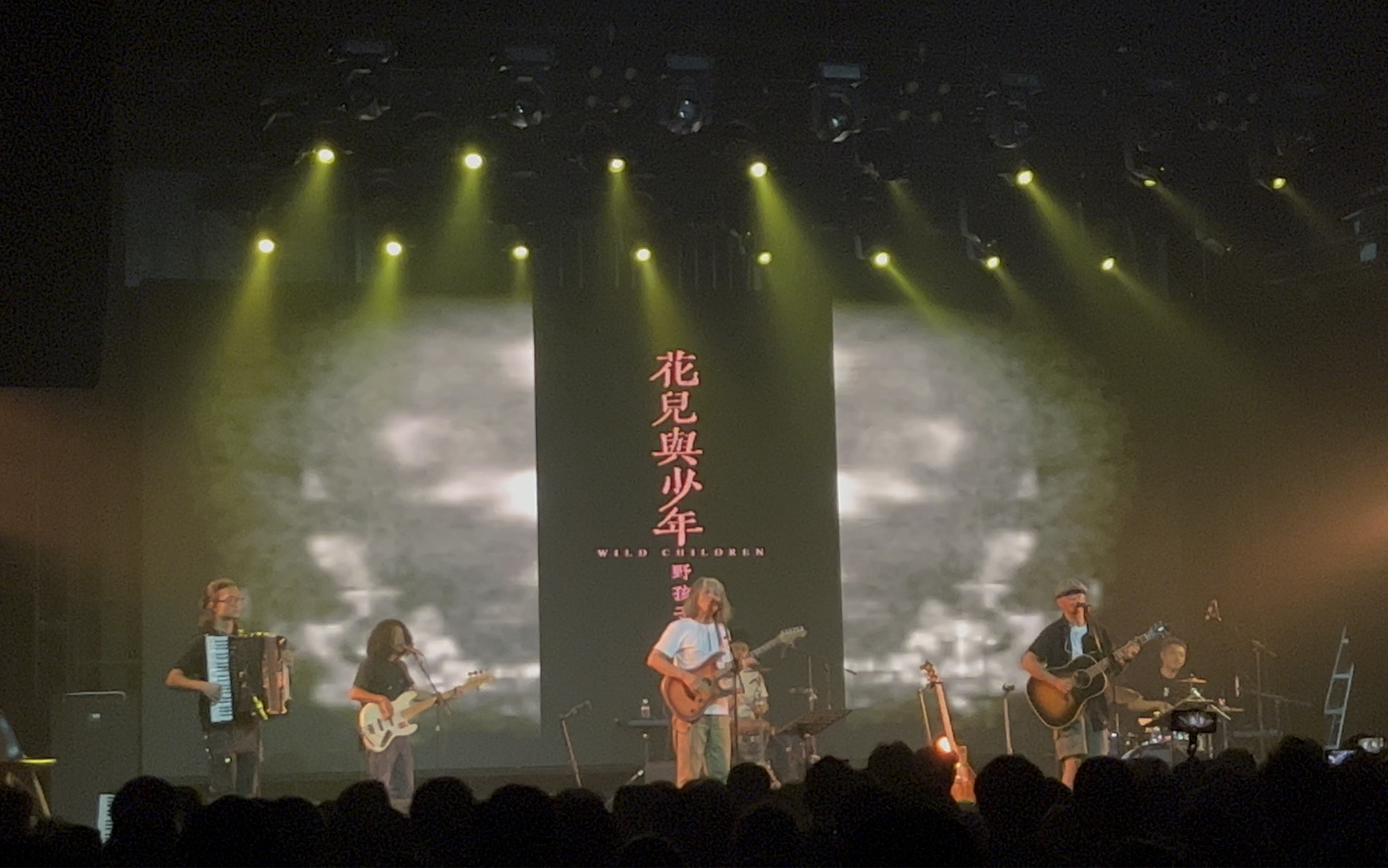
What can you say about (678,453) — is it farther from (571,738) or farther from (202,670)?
(202,670)

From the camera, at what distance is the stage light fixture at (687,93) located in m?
12.2

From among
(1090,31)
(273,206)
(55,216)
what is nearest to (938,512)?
(1090,31)

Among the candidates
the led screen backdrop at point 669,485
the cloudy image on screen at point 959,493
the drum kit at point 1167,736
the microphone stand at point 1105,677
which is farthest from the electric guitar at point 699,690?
the cloudy image on screen at point 959,493

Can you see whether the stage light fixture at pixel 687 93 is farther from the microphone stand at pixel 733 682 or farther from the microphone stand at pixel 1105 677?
the microphone stand at pixel 1105 677

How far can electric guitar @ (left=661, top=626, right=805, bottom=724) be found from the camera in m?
10.7

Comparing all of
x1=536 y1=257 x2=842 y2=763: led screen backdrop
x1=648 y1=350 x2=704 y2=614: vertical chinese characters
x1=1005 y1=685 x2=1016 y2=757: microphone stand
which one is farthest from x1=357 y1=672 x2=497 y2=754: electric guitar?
x1=1005 y1=685 x2=1016 y2=757: microphone stand

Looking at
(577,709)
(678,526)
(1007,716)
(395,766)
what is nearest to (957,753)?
(1007,716)

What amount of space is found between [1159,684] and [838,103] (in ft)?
20.7

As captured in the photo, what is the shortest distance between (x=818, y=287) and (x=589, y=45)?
3843 mm

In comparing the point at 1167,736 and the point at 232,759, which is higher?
the point at 232,759

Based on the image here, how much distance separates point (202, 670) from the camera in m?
10.2

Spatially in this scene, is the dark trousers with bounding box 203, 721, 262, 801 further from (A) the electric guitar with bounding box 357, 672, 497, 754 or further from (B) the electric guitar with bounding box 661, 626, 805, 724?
(B) the electric guitar with bounding box 661, 626, 805, 724

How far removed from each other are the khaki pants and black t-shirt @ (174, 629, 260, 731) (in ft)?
9.22

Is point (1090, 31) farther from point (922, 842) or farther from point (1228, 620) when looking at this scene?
point (922, 842)
